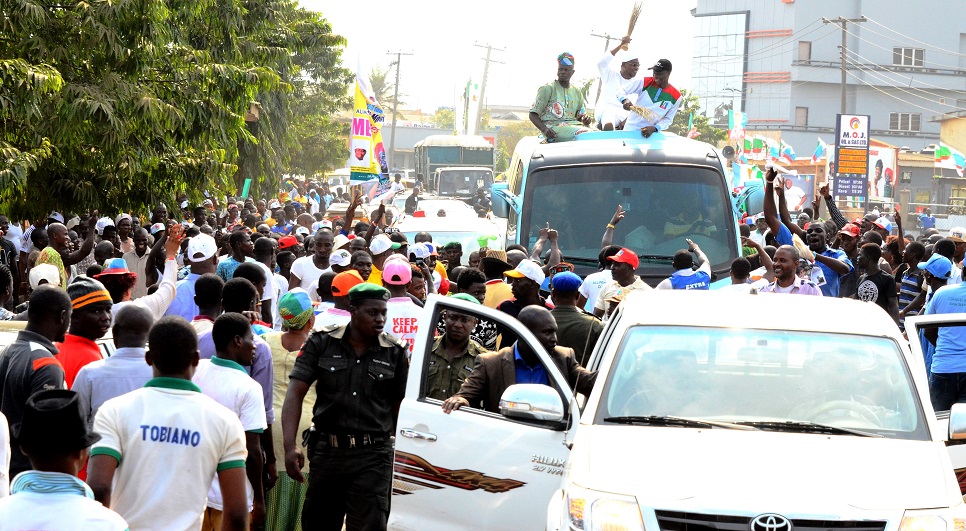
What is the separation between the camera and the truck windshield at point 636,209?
12164 mm

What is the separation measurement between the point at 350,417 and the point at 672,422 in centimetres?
178

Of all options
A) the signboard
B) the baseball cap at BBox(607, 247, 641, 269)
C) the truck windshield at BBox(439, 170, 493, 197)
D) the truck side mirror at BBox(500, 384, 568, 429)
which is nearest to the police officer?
the truck side mirror at BBox(500, 384, 568, 429)

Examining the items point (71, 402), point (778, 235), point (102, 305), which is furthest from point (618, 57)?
point (71, 402)

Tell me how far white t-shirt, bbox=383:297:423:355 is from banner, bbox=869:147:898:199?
53.2 meters

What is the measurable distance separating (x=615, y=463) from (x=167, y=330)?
1.81 m

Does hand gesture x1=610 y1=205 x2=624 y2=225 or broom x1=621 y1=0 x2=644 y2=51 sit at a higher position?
broom x1=621 y1=0 x2=644 y2=51

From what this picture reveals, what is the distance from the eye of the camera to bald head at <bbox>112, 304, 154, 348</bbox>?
5.52 m

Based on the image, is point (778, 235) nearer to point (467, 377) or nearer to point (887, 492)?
point (467, 377)

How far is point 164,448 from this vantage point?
4.46 m

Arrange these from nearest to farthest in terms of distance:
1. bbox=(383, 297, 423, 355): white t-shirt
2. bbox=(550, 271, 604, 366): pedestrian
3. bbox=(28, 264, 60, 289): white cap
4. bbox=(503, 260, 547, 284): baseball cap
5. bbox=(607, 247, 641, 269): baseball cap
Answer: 1. bbox=(383, 297, 423, 355): white t-shirt
2. bbox=(550, 271, 604, 366): pedestrian
3. bbox=(503, 260, 547, 284): baseball cap
4. bbox=(28, 264, 60, 289): white cap
5. bbox=(607, 247, 641, 269): baseball cap

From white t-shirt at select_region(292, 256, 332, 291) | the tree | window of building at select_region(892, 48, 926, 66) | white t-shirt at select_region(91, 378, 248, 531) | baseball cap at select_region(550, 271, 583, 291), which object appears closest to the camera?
white t-shirt at select_region(91, 378, 248, 531)

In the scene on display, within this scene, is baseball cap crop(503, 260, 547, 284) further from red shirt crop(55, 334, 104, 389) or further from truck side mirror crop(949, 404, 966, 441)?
truck side mirror crop(949, 404, 966, 441)

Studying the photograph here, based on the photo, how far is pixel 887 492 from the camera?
4578 mm

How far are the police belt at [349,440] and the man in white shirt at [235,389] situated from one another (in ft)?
1.77
